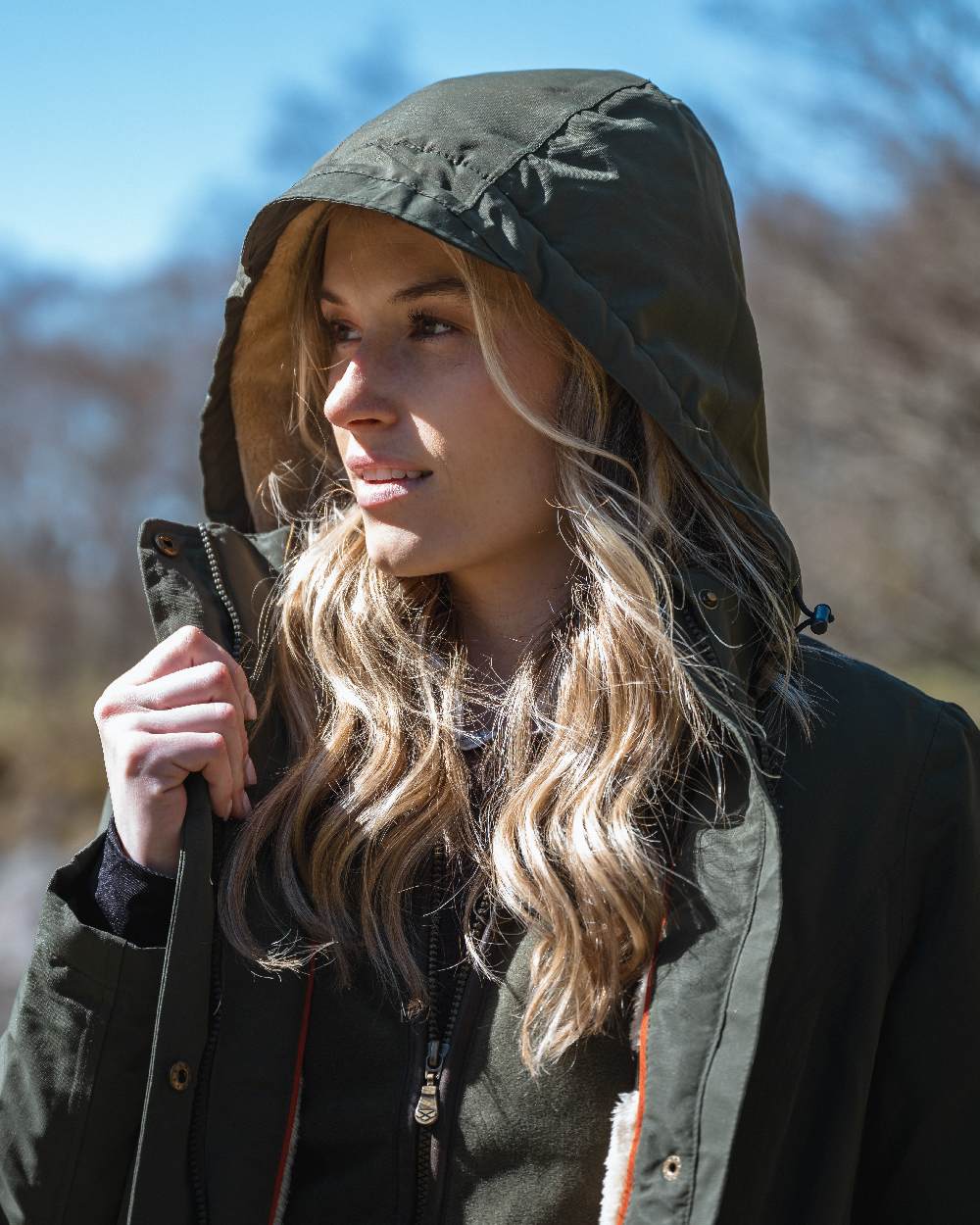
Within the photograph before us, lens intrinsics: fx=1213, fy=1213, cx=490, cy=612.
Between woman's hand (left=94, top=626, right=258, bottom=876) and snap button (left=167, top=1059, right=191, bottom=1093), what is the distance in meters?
0.26

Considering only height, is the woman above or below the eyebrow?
below

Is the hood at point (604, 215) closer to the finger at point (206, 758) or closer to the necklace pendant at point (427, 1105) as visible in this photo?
the finger at point (206, 758)

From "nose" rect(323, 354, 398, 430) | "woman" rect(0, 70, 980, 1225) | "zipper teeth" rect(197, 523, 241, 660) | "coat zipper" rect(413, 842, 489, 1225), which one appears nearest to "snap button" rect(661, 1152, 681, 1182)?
"woman" rect(0, 70, 980, 1225)

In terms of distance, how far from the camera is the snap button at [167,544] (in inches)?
78.7

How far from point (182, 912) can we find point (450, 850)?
43 centimetres

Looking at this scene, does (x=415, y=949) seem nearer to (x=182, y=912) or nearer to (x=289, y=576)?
(x=182, y=912)

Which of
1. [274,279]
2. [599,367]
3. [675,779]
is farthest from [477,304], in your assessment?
[675,779]

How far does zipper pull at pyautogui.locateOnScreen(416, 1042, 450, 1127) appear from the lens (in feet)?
5.54

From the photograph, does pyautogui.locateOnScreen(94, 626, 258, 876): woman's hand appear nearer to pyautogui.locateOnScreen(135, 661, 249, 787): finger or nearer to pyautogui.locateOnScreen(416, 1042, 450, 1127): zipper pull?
pyautogui.locateOnScreen(135, 661, 249, 787): finger

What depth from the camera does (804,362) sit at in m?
8.11

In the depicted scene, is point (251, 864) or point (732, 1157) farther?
point (251, 864)

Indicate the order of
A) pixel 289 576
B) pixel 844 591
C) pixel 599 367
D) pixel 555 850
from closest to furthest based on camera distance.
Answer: pixel 555 850 → pixel 599 367 → pixel 289 576 → pixel 844 591

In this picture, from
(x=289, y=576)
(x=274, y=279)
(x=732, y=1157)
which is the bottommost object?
(x=732, y=1157)

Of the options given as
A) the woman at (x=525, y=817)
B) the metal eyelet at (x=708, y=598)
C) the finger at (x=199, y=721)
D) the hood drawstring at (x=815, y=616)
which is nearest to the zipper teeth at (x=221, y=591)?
the woman at (x=525, y=817)
